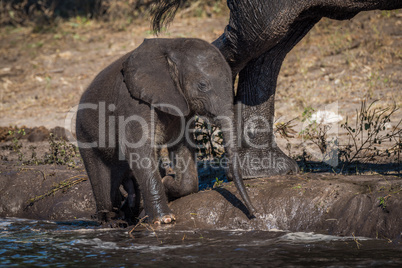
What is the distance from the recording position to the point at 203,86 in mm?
4719

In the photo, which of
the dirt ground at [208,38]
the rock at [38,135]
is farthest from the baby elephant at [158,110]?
the rock at [38,135]

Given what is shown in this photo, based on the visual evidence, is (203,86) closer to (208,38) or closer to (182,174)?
(182,174)

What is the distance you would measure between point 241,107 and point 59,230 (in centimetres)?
209

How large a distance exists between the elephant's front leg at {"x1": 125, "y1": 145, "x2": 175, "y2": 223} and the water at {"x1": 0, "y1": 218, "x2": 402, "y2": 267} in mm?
143

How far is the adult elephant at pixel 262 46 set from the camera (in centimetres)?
504

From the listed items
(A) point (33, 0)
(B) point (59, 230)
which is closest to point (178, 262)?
(B) point (59, 230)

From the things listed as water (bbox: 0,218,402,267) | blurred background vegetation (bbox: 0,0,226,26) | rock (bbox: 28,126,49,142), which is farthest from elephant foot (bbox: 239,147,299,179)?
blurred background vegetation (bbox: 0,0,226,26)

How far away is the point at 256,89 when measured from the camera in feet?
19.1

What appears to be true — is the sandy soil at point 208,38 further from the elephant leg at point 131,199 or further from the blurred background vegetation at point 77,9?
the elephant leg at point 131,199

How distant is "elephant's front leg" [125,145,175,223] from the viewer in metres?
4.89

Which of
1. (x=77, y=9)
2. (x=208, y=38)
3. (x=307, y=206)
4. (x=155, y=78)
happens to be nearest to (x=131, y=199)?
(x=155, y=78)

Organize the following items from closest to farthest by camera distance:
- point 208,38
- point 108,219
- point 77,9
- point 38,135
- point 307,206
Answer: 1. point 307,206
2. point 108,219
3. point 38,135
4. point 208,38
5. point 77,9

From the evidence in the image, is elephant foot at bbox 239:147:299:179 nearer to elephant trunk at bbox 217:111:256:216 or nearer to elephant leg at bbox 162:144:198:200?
elephant leg at bbox 162:144:198:200

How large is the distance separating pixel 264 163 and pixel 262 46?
45.1 inches
